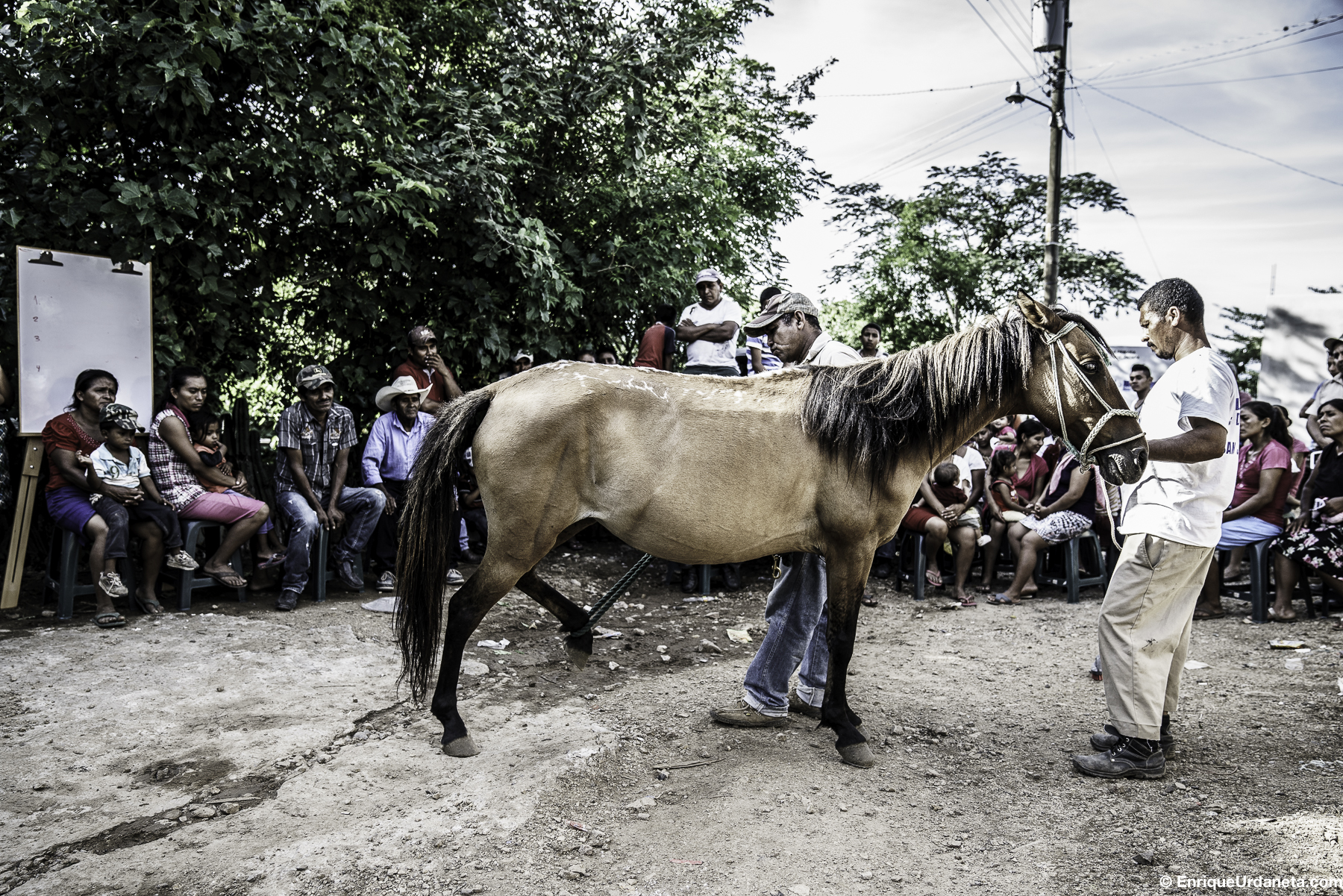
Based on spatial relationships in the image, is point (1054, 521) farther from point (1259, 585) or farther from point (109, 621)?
point (109, 621)

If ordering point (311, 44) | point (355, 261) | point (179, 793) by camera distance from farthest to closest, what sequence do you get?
point (355, 261) < point (311, 44) < point (179, 793)

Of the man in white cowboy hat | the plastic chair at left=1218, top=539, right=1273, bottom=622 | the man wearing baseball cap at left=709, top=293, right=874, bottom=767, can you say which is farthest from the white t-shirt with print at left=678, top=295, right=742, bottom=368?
the plastic chair at left=1218, top=539, right=1273, bottom=622

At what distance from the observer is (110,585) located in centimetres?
548

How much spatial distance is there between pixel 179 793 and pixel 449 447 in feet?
5.86

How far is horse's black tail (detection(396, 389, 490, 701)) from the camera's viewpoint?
3971 mm

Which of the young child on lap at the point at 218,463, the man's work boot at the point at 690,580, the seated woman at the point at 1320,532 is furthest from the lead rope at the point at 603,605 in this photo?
the seated woman at the point at 1320,532

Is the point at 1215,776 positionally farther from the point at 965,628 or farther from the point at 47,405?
the point at 47,405

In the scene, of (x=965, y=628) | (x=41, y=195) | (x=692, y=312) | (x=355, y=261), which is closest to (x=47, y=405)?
(x=41, y=195)

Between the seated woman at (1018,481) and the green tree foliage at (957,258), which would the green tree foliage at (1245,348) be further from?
the seated woman at (1018,481)

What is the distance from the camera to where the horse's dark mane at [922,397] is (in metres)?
3.85

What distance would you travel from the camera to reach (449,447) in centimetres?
399

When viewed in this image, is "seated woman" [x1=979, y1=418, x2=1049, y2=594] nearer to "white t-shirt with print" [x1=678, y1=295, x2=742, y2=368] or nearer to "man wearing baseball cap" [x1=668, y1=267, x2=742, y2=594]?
"man wearing baseball cap" [x1=668, y1=267, x2=742, y2=594]

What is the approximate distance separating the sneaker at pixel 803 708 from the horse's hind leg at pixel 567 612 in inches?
44.7

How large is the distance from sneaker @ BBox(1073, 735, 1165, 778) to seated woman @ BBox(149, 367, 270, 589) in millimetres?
5581
